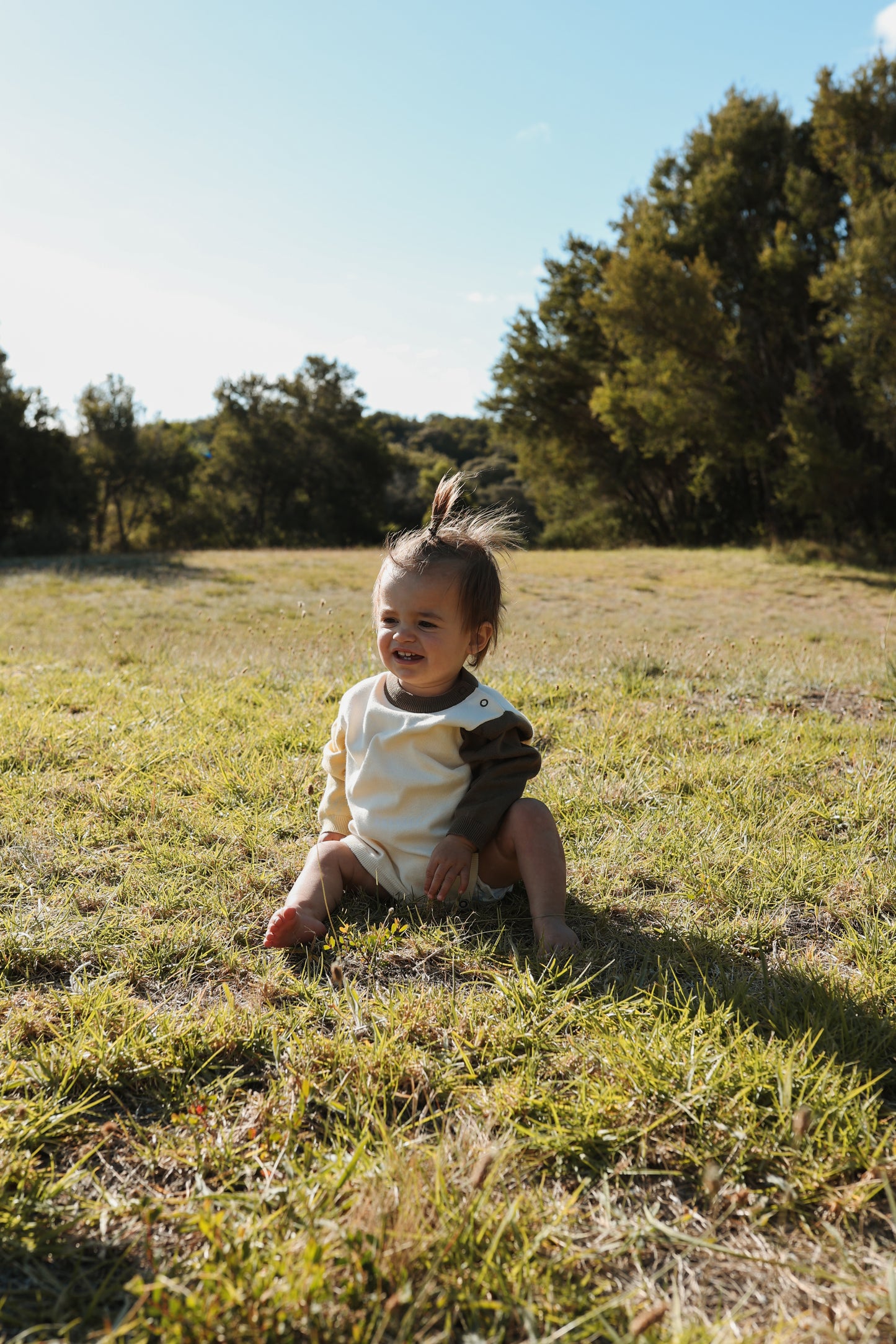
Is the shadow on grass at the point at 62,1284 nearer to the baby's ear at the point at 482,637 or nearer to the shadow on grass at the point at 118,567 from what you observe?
the baby's ear at the point at 482,637

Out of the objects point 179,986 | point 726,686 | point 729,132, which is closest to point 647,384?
point 729,132

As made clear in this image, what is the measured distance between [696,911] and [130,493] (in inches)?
1323

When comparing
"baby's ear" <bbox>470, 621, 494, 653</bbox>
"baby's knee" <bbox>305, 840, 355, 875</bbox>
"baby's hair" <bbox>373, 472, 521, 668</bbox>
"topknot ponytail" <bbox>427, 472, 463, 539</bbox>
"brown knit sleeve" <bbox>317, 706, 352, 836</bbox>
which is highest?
"topknot ponytail" <bbox>427, 472, 463, 539</bbox>

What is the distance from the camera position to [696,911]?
2510mm

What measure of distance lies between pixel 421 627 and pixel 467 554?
271 mm

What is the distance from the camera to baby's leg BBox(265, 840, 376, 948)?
2.27 metres

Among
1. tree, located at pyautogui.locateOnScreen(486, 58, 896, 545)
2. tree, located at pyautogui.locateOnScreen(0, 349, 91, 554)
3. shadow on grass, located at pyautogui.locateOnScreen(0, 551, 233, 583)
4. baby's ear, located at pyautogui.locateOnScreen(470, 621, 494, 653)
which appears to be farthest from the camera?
tree, located at pyautogui.locateOnScreen(0, 349, 91, 554)

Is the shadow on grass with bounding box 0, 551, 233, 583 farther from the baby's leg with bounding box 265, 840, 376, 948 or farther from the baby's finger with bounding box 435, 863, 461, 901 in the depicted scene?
the baby's finger with bounding box 435, 863, 461, 901

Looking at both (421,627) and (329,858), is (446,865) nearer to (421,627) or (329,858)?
(329,858)

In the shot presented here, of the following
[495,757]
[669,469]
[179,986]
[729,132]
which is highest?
[729,132]

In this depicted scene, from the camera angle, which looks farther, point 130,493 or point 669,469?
point 130,493

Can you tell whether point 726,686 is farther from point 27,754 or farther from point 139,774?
point 27,754

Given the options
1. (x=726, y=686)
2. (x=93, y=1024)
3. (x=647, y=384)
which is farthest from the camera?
(x=647, y=384)

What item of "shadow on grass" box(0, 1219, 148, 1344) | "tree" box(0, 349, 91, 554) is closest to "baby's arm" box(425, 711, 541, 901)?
"shadow on grass" box(0, 1219, 148, 1344)
